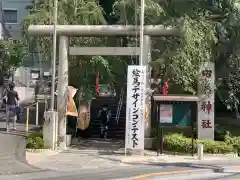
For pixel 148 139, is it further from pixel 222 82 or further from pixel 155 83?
pixel 222 82

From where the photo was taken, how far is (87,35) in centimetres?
1895

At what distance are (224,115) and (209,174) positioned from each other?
1411 cm

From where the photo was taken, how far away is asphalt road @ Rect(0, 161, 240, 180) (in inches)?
488

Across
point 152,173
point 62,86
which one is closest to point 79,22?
point 62,86

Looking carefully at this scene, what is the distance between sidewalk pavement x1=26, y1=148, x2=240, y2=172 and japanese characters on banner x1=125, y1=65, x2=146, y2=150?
1.97 ft

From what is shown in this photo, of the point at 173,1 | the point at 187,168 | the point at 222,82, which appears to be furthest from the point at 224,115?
the point at 187,168

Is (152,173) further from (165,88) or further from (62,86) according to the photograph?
(62,86)

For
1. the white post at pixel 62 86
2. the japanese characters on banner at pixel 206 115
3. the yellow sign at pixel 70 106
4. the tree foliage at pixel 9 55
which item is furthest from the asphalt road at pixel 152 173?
the tree foliage at pixel 9 55

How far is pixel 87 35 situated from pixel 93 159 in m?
5.35

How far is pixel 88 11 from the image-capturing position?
67.7 feet

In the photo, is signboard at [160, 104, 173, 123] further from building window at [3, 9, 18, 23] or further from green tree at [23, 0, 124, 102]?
building window at [3, 9, 18, 23]

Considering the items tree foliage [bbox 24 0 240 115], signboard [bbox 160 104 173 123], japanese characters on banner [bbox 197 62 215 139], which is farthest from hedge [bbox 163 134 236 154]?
tree foliage [bbox 24 0 240 115]

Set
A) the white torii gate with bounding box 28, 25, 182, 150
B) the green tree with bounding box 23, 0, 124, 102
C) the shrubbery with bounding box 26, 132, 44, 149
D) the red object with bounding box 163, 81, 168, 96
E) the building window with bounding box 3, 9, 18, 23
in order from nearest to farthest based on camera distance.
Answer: the shrubbery with bounding box 26, 132, 44, 149 < the white torii gate with bounding box 28, 25, 182, 150 < the red object with bounding box 163, 81, 168, 96 < the green tree with bounding box 23, 0, 124, 102 < the building window with bounding box 3, 9, 18, 23

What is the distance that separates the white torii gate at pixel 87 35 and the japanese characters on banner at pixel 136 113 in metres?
1.60
